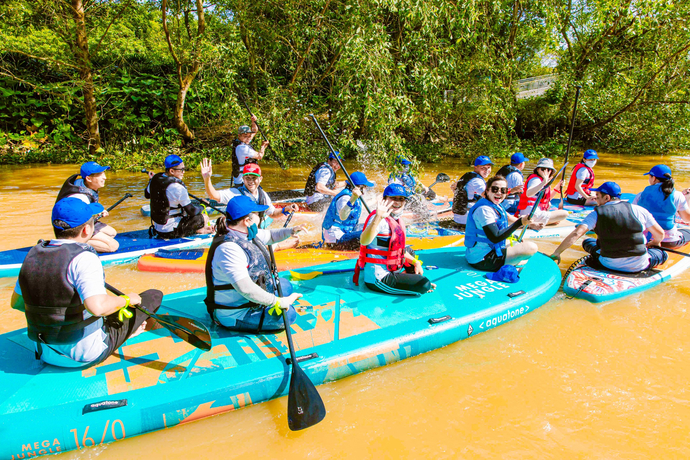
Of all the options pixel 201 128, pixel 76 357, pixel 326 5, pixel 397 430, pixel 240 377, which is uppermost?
pixel 326 5

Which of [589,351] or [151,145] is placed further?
[151,145]

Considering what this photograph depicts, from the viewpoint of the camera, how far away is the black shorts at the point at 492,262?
174 inches

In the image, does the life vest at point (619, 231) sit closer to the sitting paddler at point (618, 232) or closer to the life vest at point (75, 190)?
the sitting paddler at point (618, 232)

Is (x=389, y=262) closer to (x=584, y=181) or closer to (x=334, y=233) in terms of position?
(x=334, y=233)

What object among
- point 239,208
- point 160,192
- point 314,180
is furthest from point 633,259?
point 160,192

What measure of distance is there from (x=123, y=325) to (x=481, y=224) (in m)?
3.22

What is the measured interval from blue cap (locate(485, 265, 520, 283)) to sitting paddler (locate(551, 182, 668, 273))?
0.75 meters

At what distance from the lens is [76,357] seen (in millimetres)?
2672

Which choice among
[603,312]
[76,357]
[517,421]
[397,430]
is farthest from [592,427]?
[76,357]

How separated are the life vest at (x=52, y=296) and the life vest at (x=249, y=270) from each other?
759 millimetres

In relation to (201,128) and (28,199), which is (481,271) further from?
(201,128)

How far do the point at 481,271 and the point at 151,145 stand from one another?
1249cm

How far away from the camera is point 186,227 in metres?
5.83

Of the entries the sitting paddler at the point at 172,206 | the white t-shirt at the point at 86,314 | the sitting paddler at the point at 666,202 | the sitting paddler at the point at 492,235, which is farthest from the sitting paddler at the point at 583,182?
the white t-shirt at the point at 86,314
